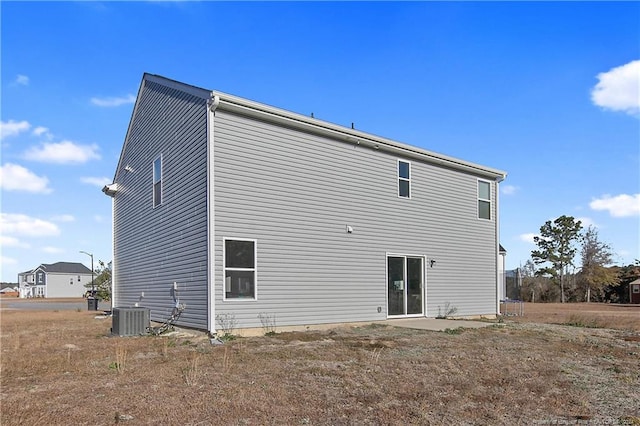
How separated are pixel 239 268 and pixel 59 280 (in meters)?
70.6

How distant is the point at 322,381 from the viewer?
6.12 meters

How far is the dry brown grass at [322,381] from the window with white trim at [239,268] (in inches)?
48.8

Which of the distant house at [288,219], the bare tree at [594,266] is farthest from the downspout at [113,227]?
the bare tree at [594,266]

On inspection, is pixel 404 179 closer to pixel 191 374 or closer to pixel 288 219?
pixel 288 219

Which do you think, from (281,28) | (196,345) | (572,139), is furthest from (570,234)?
(196,345)

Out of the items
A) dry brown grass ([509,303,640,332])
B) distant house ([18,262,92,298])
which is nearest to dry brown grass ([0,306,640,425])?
dry brown grass ([509,303,640,332])

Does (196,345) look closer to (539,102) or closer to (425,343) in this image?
(425,343)

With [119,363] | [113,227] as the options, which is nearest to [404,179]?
[119,363]

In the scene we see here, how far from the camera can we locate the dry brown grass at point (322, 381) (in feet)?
15.4

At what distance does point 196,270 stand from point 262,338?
2.23 metres

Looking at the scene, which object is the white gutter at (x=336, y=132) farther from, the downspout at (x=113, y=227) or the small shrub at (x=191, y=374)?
the downspout at (x=113, y=227)

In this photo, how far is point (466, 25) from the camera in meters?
11.9

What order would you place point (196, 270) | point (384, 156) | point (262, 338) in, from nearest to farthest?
point (262, 338) < point (196, 270) < point (384, 156)

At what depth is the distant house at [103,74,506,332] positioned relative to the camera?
10.8 meters
